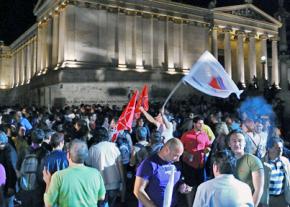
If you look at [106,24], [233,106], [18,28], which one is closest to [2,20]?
[18,28]

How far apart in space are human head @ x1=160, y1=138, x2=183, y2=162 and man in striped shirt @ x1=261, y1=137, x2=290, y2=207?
2074mm

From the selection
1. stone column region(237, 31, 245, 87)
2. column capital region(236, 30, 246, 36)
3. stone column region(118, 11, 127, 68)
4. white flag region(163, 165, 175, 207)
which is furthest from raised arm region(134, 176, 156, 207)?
column capital region(236, 30, 246, 36)

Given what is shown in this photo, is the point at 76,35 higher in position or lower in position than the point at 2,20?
lower

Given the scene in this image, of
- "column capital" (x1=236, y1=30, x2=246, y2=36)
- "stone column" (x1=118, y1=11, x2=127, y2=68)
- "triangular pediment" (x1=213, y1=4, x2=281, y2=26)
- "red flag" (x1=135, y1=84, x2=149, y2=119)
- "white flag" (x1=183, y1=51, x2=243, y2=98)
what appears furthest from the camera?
"column capital" (x1=236, y1=30, x2=246, y2=36)

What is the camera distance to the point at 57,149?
5.92 m

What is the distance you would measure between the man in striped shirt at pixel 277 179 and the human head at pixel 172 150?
2.07 meters

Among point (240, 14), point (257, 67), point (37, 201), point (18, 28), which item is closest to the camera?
point (37, 201)

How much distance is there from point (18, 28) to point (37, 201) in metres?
63.1

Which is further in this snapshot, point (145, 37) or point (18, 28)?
point (18, 28)

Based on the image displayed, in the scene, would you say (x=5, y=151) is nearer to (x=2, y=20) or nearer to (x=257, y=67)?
(x=257, y=67)

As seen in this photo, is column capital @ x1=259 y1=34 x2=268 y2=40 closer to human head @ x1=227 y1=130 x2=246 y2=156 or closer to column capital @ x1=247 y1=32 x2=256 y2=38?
column capital @ x1=247 y1=32 x2=256 y2=38

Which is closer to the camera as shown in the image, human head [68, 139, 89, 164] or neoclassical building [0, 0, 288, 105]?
human head [68, 139, 89, 164]

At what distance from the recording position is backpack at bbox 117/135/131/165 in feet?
28.1

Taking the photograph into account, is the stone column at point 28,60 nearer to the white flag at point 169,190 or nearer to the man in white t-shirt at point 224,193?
the white flag at point 169,190
